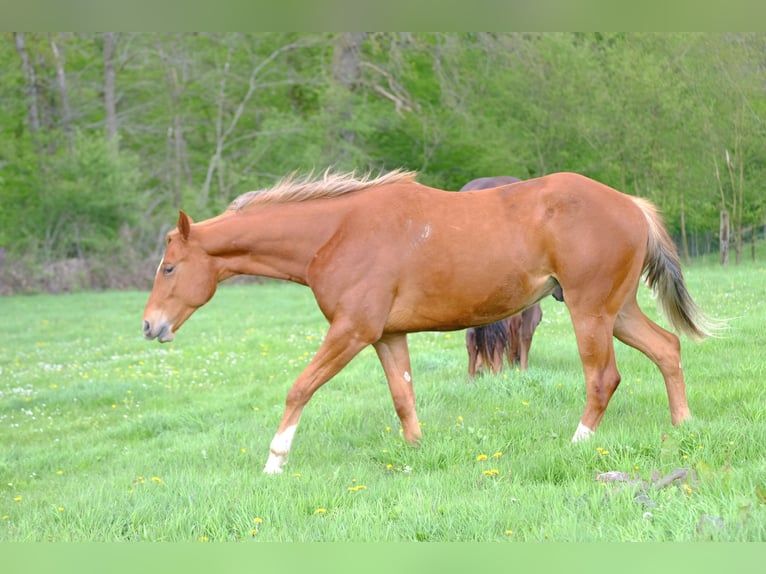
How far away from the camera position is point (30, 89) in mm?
34438

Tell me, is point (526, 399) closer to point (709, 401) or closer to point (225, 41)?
point (709, 401)

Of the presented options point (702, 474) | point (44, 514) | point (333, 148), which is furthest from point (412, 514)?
point (333, 148)

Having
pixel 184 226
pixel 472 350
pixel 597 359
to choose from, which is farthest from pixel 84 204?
pixel 597 359

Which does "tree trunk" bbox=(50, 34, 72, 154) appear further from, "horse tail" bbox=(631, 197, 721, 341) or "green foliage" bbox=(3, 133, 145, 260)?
"horse tail" bbox=(631, 197, 721, 341)

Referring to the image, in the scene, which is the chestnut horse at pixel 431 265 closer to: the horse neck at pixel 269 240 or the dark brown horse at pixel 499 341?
the horse neck at pixel 269 240

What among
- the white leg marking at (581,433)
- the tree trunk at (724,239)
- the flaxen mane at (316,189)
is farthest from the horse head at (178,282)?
the tree trunk at (724,239)

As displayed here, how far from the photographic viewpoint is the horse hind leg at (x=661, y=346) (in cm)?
637

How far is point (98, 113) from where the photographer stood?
39656 mm

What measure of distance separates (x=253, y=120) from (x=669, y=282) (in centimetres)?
3255

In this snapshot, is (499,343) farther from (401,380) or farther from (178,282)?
(178,282)

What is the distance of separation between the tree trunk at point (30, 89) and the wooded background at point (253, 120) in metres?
0.06

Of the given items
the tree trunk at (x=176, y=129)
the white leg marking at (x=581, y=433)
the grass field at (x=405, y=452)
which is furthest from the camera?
the tree trunk at (x=176, y=129)

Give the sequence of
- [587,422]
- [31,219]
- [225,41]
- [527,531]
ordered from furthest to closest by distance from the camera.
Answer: [225,41], [31,219], [587,422], [527,531]

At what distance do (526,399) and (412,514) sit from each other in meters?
3.17
